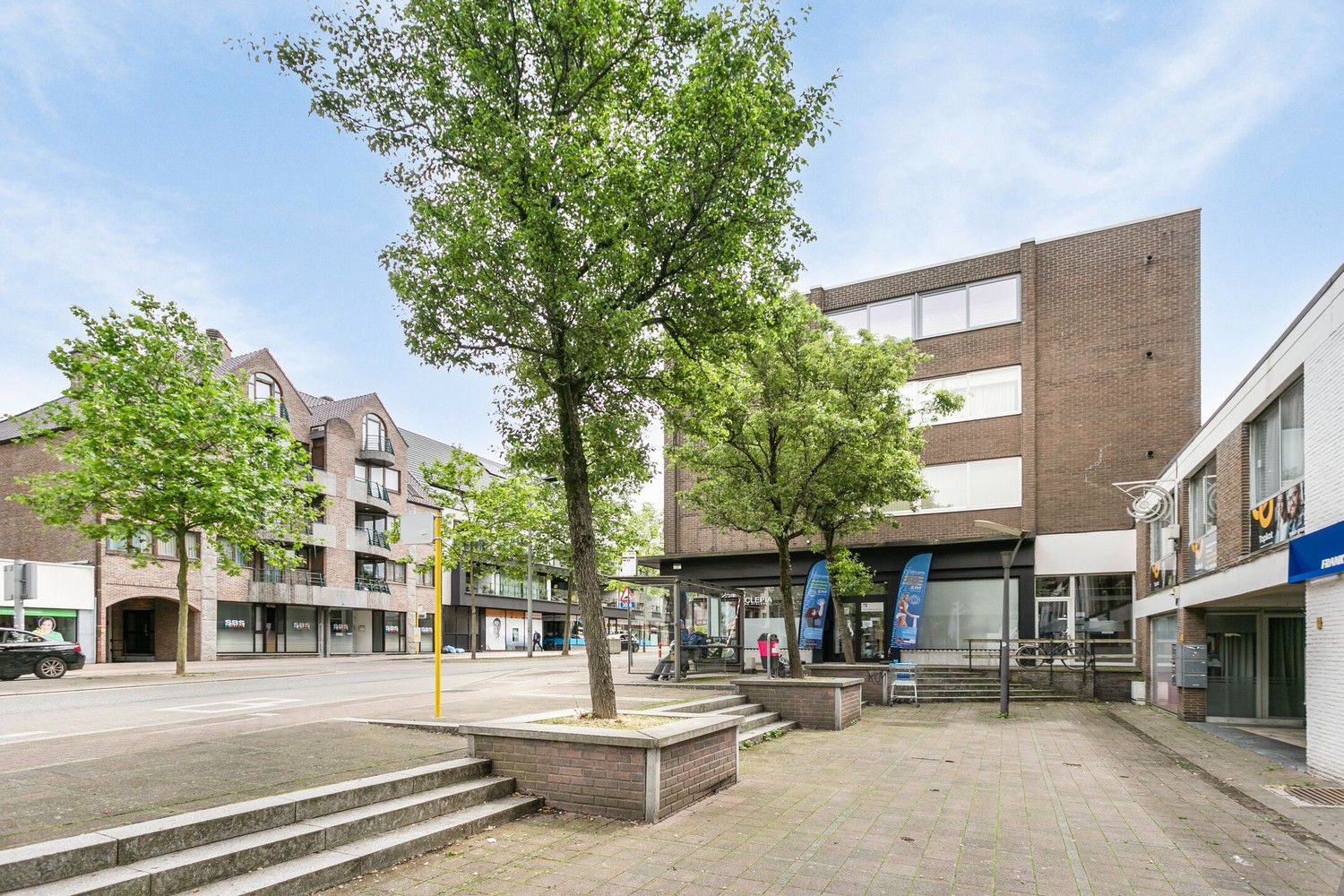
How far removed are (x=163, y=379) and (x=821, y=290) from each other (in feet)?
64.7

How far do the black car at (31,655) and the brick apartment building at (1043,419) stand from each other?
691 inches

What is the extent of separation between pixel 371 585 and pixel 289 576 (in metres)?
6.00

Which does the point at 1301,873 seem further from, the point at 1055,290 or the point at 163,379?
the point at 163,379

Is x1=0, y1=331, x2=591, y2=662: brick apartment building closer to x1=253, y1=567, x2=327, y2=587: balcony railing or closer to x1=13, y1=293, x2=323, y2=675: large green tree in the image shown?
x1=253, y1=567, x2=327, y2=587: balcony railing

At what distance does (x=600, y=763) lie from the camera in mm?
7766

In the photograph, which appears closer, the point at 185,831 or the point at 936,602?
the point at 185,831

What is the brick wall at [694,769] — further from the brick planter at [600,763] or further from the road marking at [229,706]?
the road marking at [229,706]

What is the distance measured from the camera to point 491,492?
4016 cm

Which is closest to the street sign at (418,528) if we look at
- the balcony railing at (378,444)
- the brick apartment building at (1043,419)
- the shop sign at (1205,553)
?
the shop sign at (1205,553)

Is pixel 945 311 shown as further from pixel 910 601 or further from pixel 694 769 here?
pixel 694 769

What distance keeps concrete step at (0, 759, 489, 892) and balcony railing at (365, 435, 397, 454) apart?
42058mm

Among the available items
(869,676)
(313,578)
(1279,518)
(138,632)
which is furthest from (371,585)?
(1279,518)

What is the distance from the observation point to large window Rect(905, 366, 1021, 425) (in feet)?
86.6

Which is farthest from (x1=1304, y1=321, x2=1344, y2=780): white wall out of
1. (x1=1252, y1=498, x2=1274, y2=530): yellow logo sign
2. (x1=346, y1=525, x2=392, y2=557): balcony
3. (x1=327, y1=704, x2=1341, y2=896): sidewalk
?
(x1=346, y1=525, x2=392, y2=557): balcony
